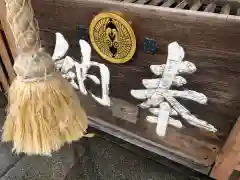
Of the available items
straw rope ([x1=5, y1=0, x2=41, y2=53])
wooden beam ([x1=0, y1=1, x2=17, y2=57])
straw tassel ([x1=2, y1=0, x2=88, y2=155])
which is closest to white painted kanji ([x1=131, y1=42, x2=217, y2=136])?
straw tassel ([x1=2, y1=0, x2=88, y2=155])

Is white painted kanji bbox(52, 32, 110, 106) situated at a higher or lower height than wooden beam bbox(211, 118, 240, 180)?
higher

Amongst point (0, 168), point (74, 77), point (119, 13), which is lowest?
point (0, 168)

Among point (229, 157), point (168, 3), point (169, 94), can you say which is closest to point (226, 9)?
point (168, 3)

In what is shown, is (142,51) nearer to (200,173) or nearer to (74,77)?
(74,77)

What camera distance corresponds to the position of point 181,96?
79cm

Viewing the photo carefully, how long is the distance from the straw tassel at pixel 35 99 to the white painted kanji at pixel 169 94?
0.83 ft

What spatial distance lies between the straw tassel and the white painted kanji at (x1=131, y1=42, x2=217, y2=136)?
253 mm

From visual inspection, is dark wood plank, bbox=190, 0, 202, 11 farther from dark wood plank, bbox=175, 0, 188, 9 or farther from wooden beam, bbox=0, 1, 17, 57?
wooden beam, bbox=0, 1, 17, 57

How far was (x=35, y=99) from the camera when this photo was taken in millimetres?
597

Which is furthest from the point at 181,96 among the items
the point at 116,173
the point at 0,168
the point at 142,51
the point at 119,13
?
the point at 0,168

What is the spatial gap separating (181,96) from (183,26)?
221 mm

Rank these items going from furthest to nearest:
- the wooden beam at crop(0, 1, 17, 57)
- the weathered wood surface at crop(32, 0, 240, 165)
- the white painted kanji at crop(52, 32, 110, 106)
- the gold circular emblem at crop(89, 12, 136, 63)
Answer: the wooden beam at crop(0, 1, 17, 57) → the white painted kanji at crop(52, 32, 110, 106) → the gold circular emblem at crop(89, 12, 136, 63) → the weathered wood surface at crop(32, 0, 240, 165)

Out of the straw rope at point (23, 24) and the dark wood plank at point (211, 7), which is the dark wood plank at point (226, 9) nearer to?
the dark wood plank at point (211, 7)

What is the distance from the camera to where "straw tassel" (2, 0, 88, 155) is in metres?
0.54
